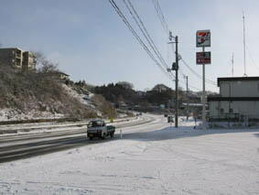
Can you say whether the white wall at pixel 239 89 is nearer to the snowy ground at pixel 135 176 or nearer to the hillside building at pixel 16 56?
the snowy ground at pixel 135 176

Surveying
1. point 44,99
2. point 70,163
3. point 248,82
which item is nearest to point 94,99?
point 44,99

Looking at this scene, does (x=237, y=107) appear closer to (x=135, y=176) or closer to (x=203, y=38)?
(x=203, y=38)

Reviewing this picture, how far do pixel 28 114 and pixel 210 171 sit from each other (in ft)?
171

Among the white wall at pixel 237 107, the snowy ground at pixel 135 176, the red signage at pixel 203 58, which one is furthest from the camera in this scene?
the white wall at pixel 237 107

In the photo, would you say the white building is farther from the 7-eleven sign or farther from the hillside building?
the hillside building

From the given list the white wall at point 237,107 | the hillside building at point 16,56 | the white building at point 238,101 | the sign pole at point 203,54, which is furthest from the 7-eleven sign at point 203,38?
the hillside building at point 16,56

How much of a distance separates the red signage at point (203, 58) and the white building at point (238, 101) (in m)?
9.51

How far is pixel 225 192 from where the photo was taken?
8938 mm

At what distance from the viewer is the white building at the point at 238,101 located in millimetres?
47531

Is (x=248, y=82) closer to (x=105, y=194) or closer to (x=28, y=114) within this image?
(x=28, y=114)

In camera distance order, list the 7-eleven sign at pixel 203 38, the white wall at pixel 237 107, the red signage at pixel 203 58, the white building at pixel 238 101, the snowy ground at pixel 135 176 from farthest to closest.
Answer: the white wall at pixel 237 107 < the white building at pixel 238 101 < the 7-eleven sign at pixel 203 38 < the red signage at pixel 203 58 < the snowy ground at pixel 135 176

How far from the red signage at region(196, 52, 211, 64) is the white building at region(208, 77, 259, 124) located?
951cm

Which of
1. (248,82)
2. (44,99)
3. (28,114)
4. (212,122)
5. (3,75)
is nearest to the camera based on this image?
(212,122)

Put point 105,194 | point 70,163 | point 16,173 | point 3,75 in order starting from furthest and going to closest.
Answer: point 3,75 < point 70,163 < point 16,173 < point 105,194
